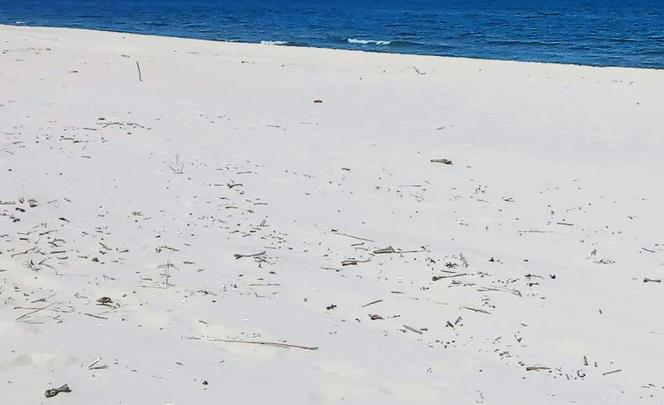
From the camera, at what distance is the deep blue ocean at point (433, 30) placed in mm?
36906

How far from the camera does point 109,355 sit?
4.17m

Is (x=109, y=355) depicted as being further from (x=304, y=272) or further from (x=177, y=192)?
(x=177, y=192)

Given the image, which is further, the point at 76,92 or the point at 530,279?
the point at 76,92

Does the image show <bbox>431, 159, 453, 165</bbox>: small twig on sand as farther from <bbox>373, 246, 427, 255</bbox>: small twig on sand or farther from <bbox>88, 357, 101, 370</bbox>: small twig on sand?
<bbox>88, 357, 101, 370</bbox>: small twig on sand

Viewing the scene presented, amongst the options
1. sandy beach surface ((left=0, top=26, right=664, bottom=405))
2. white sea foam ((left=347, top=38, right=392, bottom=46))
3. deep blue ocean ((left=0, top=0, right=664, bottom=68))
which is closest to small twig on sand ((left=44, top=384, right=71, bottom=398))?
sandy beach surface ((left=0, top=26, right=664, bottom=405))

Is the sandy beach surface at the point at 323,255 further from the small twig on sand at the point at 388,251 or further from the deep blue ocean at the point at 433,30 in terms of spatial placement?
the deep blue ocean at the point at 433,30

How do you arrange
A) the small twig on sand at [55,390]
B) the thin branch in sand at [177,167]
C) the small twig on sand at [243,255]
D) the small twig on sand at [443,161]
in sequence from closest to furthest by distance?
the small twig on sand at [55,390] → the small twig on sand at [243,255] → the thin branch in sand at [177,167] → the small twig on sand at [443,161]

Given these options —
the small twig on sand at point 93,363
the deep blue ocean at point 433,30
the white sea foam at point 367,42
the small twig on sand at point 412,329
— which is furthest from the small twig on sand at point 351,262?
the white sea foam at point 367,42

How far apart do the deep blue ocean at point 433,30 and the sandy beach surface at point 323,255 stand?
80.1 ft

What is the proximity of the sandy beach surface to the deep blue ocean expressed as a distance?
24427 millimetres

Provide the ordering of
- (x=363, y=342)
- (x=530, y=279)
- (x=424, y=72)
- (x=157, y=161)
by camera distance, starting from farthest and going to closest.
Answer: (x=424, y=72) < (x=157, y=161) < (x=530, y=279) < (x=363, y=342)

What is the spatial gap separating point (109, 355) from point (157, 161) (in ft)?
15.9

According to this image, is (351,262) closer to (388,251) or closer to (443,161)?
(388,251)

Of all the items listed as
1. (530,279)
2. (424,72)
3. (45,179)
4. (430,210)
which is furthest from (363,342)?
(424,72)
